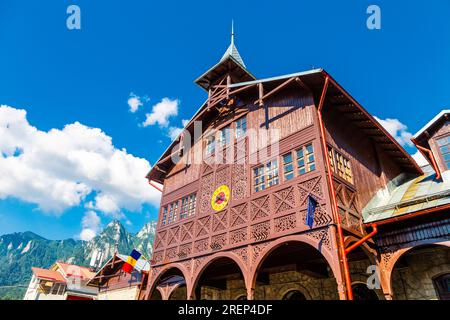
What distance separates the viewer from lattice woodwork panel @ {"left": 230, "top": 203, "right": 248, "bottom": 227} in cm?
1209

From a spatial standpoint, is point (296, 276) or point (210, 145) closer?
point (296, 276)

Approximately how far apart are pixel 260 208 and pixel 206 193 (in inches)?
154

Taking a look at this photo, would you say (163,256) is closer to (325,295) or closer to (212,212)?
(212,212)

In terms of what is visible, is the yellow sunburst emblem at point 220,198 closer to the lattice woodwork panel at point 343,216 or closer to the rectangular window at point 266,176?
the rectangular window at point 266,176

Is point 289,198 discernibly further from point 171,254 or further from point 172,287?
point 172,287

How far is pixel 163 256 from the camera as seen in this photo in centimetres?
1538

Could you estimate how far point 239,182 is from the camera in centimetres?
1322

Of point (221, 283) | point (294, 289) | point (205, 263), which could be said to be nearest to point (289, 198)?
point (205, 263)

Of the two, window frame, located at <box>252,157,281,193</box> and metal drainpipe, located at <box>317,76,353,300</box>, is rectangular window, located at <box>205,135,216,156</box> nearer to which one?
window frame, located at <box>252,157,281,193</box>

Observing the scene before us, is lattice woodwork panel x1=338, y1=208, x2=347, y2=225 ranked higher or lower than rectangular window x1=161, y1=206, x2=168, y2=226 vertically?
lower

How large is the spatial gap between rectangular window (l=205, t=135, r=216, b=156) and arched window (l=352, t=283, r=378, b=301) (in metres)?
8.71

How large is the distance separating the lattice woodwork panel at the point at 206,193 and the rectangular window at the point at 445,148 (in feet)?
31.7

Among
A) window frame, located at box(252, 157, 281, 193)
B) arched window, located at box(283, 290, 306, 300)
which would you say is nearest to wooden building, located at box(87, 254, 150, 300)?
arched window, located at box(283, 290, 306, 300)
